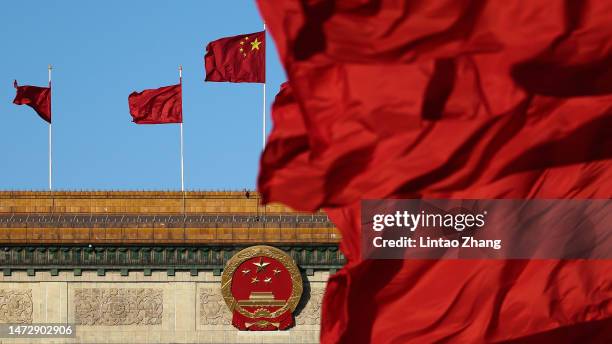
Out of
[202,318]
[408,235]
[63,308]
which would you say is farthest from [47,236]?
[408,235]

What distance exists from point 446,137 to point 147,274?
147ft

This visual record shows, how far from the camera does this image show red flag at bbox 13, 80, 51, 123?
214 feet

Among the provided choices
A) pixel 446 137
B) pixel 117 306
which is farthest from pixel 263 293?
pixel 446 137

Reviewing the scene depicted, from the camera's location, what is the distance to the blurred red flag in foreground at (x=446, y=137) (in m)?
14.4

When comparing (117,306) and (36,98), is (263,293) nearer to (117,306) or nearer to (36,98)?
(117,306)

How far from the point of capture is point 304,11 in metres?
14.1

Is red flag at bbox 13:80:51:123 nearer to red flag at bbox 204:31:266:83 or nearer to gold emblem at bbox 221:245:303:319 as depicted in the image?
red flag at bbox 204:31:266:83

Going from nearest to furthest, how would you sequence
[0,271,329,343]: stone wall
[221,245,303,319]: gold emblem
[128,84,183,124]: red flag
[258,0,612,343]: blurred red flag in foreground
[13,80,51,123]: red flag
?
[258,0,612,343]: blurred red flag in foreground
[221,245,303,319]: gold emblem
[0,271,329,343]: stone wall
[128,84,183,124]: red flag
[13,80,51,123]: red flag

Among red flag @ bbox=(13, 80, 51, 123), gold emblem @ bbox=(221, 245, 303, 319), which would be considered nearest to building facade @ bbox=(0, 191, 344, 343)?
gold emblem @ bbox=(221, 245, 303, 319)

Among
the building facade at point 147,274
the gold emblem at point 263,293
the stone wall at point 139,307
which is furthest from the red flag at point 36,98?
the gold emblem at point 263,293

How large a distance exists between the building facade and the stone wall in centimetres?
4

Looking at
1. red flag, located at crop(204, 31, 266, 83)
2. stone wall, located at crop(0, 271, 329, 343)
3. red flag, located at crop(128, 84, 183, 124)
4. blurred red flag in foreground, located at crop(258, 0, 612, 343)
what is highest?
red flag, located at crop(204, 31, 266, 83)

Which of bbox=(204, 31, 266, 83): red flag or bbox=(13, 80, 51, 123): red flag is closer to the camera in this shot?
bbox=(204, 31, 266, 83): red flag

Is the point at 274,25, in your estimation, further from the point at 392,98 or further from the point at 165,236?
the point at 165,236
